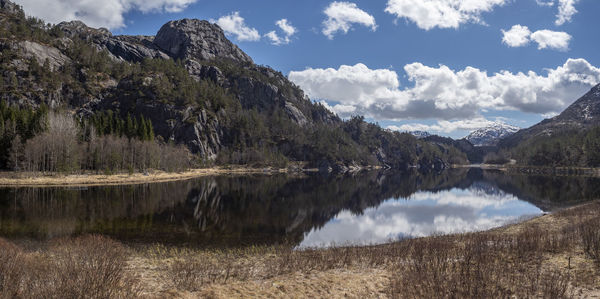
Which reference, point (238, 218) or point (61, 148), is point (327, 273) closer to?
point (238, 218)

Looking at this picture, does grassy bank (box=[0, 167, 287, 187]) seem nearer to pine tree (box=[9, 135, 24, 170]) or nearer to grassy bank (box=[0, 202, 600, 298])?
pine tree (box=[9, 135, 24, 170])

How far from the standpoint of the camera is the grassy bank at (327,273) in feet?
38.8

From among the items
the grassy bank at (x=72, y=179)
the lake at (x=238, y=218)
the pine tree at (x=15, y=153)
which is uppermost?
the pine tree at (x=15, y=153)

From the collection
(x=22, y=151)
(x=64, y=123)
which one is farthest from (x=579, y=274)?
(x=64, y=123)

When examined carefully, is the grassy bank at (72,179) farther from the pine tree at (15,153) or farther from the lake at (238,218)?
the lake at (238,218)

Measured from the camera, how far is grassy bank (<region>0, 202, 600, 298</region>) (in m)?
11.8

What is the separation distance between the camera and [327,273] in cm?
1945

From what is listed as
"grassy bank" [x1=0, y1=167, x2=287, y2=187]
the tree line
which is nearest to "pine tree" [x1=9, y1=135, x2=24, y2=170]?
the tree line

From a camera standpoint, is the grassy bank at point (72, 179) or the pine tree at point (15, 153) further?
the pine tree at point (15, 153)

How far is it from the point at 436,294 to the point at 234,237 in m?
26.9

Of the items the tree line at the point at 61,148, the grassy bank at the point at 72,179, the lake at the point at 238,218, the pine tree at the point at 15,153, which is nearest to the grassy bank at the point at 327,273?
the lake at the point at 238,218

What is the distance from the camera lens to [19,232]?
111ft

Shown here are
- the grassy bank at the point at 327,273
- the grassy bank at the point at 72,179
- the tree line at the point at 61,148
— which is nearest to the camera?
the grassy bank at the point at 327,273

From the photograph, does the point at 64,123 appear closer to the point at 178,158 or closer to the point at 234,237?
the point at 178,158
